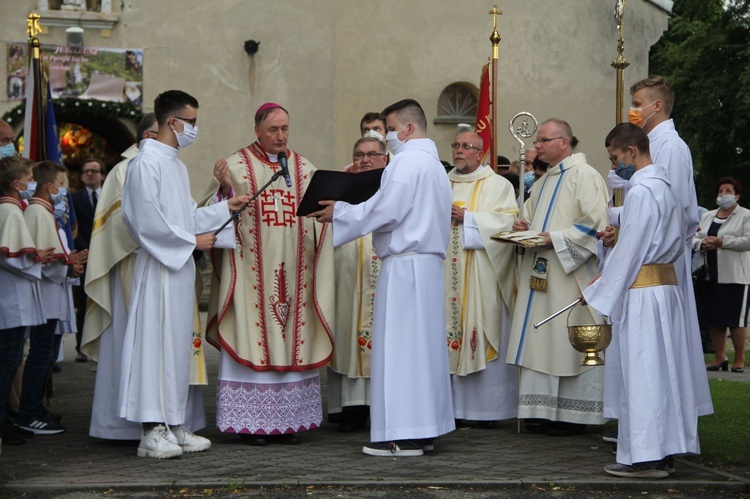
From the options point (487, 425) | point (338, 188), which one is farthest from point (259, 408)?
point (487, 425)

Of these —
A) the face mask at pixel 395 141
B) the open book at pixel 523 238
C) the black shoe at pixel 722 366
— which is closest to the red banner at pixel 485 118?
the open book at pixel 523 238

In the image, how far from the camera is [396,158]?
27.0 feet

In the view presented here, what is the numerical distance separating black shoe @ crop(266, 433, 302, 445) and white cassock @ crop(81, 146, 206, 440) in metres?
0.55

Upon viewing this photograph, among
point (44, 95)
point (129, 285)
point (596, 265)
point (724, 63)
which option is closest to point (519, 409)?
point (596, 265)

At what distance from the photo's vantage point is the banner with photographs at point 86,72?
18.9m

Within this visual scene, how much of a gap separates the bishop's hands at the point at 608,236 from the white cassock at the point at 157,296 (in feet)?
9.11

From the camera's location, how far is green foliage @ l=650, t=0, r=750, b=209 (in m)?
30.4

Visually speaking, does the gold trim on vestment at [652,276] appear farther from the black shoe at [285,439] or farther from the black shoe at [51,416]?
the black shoe at [51,416]

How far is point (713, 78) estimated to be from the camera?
Answer: 30.6 metres

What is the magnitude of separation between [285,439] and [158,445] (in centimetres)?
105

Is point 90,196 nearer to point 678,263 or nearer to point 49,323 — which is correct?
point 49,323

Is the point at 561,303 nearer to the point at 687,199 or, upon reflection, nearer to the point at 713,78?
the point at 687,199

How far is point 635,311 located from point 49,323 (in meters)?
4.22

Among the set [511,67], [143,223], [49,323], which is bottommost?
[49,323]
